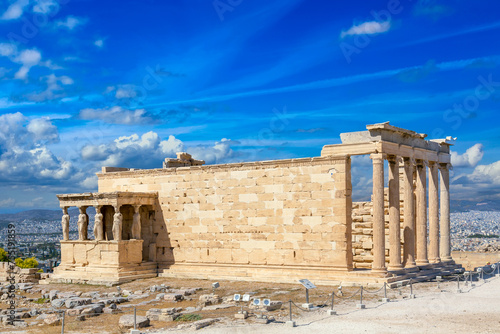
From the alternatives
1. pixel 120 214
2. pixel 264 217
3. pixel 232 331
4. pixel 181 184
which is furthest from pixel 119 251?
pixel 232 331

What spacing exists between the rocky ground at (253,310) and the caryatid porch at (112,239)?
2459 millimetres

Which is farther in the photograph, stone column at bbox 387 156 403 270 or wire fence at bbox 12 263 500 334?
stone column at bbox 387 156 403 270

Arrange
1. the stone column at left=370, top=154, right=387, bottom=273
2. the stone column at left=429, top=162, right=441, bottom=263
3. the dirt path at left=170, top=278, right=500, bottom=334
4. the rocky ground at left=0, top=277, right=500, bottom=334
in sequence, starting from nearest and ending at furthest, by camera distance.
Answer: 1. the dirt path at left=170, top=278, right=500, bottom=334
2. the rocky ground at left=0, top=277, right=500, bottom=334
3. the stone column at left=370, top=154, right=387, bottom=273
4. the stone column at left=429, top=162, right=441, bottom=263

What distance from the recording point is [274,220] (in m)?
24.5

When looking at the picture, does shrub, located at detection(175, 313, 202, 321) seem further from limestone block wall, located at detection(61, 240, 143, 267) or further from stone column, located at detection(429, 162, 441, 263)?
stone column, located at detection(429, 162, 441, 263)

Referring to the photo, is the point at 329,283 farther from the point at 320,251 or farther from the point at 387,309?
the point at 387,309

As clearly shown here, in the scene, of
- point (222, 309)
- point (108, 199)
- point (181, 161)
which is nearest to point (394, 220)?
point (222, 309)

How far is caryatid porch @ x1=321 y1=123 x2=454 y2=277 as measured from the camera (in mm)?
22734

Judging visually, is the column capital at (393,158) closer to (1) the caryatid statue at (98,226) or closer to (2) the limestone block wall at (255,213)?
(2) the limestone block wall at (255,213)

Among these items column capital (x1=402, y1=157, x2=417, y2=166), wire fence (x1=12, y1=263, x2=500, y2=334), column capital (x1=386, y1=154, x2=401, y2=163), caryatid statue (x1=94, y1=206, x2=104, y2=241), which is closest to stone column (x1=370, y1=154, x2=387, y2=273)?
column capital (x1=386, y1=154, x2=401, y2=163)

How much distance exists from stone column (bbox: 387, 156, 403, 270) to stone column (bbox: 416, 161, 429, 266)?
2.81m

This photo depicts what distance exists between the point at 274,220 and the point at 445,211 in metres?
8.92

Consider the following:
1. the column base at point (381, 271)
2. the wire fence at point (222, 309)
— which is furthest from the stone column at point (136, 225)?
the column base at point (381, 271)

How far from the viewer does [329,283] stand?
22.5 metres
